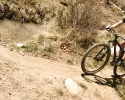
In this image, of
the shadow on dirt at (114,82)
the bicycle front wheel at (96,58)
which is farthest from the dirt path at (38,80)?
the bicycle front wheel at (96,58)

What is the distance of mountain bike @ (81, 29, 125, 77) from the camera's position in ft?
20.6

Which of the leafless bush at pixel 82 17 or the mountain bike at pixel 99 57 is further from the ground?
the leafless bush at pixel 82 17

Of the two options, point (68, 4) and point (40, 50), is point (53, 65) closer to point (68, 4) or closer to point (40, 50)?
point (40, 50)

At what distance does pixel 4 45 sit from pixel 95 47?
2.40 meters

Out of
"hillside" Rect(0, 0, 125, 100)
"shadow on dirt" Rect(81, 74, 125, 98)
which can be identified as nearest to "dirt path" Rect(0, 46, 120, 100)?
"hillside" Rect(0, 0, 125, 100)

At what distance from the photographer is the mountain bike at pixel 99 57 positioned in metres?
6.27

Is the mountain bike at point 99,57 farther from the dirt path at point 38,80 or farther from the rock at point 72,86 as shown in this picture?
the rock at point 72,86

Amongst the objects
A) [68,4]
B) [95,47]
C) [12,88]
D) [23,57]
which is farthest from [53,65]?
[68,4]

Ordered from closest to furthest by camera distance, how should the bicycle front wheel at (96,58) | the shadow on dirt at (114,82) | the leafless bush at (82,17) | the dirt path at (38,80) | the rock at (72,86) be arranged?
the dirt path at (38,80), the rock at (72,86), the bicycle front wheel at (96,58), the shadow on dirt at (114,82), the leafless bush at (82,17)

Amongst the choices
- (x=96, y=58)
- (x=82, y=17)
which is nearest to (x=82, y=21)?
(x=82, y=17)

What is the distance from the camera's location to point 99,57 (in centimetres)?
667

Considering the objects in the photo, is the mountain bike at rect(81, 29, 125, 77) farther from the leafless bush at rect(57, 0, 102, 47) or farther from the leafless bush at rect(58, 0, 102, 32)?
the leafless bush at rect(58, 0, 102, 32)

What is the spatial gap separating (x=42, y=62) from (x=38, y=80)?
A: 3.27ft

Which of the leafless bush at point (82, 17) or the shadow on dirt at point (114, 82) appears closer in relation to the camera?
the shadow on dirt at point (114, 82)
